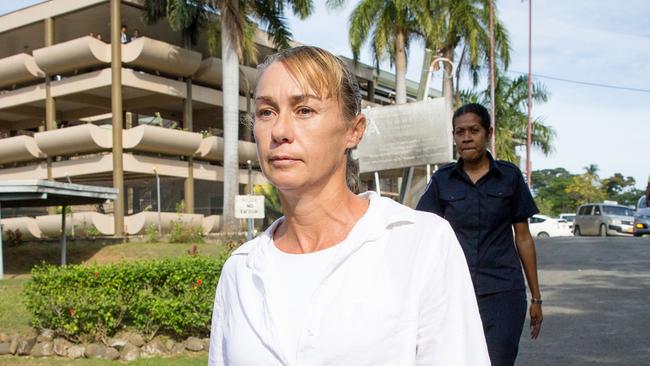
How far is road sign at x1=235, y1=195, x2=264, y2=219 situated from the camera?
1549cm

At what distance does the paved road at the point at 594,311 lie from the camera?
8.41 meters

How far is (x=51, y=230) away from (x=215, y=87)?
10781 millimetres

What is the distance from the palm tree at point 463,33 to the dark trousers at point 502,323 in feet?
96.9

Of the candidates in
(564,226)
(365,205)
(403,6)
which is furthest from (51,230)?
(365,205)

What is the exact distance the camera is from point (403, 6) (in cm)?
3281

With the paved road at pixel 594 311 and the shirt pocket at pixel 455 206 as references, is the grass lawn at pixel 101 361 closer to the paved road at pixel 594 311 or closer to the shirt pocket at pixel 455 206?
the paved road at pixel 594 311

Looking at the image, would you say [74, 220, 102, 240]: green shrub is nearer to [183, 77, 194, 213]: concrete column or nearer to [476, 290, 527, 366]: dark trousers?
[183, 77, 194, 213]: concrete column

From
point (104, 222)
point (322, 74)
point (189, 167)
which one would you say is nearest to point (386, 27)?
point (189, 167)

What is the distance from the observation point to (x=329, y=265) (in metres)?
1.83

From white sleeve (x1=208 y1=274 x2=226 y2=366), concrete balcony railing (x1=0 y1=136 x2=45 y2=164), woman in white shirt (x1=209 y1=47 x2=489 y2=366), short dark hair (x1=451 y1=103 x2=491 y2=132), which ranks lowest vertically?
white sleeve (x1=208 y1=274 x2=226 y2=366)

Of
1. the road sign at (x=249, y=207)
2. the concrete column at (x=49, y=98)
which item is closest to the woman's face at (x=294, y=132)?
the road sign at (x=249, y=207)

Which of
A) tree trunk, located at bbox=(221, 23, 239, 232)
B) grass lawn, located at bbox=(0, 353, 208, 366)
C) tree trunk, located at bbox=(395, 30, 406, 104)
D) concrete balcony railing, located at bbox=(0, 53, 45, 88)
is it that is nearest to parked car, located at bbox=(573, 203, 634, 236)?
tree trunk, located at bbox=(395, 30, 406, 104)

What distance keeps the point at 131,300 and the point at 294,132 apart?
9.48 metres

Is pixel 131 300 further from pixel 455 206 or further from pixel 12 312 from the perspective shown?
pixel 455 206
